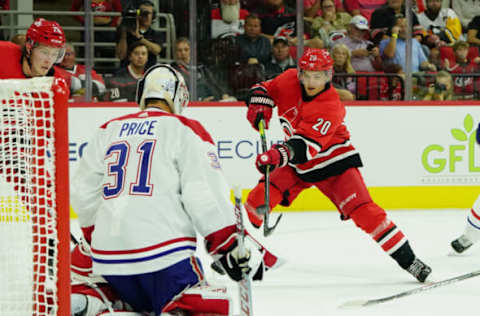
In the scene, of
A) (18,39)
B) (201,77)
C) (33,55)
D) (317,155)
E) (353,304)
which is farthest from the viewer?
(201,77)

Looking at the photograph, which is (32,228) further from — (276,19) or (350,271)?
(276,19)

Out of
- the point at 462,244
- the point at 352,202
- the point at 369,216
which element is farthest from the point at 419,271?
the point at 462,244

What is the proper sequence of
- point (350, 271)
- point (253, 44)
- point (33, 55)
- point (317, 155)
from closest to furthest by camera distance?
point (33, 55), point (317, 155), point (350, 271), point (253, 44)

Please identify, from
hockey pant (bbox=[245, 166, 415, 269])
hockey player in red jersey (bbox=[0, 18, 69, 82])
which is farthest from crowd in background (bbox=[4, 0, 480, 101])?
hockey player in red jersey (bbox=[0, 18, 69, 82])

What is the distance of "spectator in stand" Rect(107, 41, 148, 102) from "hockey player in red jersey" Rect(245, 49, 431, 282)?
2.12m

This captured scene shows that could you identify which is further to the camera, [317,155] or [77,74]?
[77,74]

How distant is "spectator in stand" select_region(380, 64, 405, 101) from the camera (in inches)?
256

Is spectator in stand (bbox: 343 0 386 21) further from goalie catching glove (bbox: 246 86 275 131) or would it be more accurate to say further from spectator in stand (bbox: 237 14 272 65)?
goalie catching glove (bbox: 246 86 275 131)

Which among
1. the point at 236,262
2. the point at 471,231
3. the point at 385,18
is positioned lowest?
the point at 471,231

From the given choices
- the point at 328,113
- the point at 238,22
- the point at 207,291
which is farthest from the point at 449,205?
the point at 207,291

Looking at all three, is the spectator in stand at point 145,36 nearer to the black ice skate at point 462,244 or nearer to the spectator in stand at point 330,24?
the spectator in stand at point 330,24

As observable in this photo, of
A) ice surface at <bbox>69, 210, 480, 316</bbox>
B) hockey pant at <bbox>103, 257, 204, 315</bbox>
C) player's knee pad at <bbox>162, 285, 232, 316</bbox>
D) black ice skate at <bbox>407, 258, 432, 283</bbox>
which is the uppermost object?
hockey pant at <bbox>103, 257, 204, 315</bbox>

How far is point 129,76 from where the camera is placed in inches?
247

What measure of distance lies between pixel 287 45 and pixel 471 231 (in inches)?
98.8
